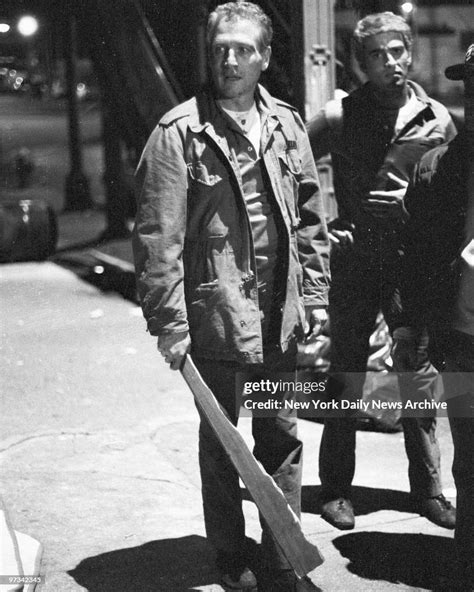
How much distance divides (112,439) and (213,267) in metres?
2.16

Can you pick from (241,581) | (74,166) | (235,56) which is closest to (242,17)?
(235,56)

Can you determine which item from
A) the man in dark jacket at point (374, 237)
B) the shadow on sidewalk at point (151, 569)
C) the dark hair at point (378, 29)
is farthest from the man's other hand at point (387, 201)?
the shadow on sidewalk at point (151, 569)

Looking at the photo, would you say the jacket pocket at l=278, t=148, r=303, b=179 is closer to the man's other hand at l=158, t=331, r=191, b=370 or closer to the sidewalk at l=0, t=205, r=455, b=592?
the man's other hand at l=158, t=331, r=191, b=370

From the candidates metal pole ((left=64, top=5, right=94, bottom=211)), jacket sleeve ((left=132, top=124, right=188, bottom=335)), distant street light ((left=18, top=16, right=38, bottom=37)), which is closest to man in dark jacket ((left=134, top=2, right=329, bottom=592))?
jacket sleeve ((left=132, top=124, right=188, bottom=335))

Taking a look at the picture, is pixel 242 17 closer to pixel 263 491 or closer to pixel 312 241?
pixel 312 241

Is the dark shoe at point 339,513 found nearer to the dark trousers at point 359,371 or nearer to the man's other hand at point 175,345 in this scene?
the dark trousers at point 359,371

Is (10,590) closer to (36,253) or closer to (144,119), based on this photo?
(144,119)

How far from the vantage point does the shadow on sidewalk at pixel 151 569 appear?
3.61m

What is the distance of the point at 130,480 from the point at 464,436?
181 centimetres

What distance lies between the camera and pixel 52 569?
3.71 m

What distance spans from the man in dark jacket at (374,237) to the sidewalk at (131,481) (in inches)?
7.9

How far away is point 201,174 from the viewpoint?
11.1ft

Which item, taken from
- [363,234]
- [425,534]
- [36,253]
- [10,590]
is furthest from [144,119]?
[10,590]

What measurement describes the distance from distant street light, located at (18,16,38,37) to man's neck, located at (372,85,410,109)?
9493 millimetres
